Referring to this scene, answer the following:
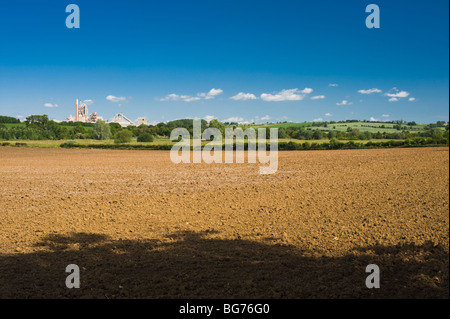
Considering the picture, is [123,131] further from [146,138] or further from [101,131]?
[101,131]

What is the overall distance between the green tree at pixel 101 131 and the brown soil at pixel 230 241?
5112 cm

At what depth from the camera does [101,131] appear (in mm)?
65250

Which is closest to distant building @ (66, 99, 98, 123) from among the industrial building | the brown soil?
the industrial building

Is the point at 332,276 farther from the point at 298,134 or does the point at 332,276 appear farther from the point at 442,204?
the point at 298,134

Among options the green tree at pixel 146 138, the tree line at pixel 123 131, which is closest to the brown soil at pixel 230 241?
the tree line at pixel 123 131

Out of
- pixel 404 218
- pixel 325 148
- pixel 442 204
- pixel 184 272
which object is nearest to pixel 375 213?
pixel 404 218

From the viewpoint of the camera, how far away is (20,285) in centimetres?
615

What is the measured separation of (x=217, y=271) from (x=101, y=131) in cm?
6438

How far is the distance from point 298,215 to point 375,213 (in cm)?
250

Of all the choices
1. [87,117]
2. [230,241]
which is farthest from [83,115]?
[230,241]

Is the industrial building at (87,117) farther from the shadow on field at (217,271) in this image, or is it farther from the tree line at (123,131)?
the shadow on field at (217,271)

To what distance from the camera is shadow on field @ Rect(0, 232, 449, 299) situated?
210 inches

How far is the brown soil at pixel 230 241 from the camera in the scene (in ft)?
18.8

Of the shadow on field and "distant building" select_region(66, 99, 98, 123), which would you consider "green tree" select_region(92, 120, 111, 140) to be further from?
the shadow on field
